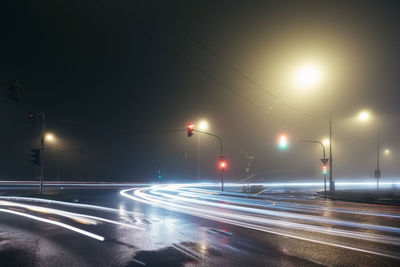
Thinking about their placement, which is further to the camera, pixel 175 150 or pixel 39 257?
pixel 175 150

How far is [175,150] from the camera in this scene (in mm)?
55344

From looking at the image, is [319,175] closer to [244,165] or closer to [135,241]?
[244,165]

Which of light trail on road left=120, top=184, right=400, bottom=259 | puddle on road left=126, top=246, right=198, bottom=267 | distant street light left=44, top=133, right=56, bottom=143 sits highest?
distant street light left=44, top=133, right=56, bottom=143

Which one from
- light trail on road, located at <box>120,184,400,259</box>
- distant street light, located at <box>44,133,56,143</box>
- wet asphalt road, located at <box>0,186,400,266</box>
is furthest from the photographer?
distant street light, located at <box>44,133,56,143</box>

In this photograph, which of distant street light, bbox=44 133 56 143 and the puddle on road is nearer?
the puddle on road

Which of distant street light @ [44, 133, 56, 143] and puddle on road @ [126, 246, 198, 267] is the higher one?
distant street light @ [44, 133, 56, 143]

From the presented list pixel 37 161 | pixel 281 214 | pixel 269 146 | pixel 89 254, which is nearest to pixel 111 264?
pixel 89 254

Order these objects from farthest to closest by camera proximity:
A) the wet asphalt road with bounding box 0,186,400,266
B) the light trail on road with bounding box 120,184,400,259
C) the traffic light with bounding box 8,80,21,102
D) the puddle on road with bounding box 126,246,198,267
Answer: the traffic light with bounding box 8,80,21,102, the light trail on road with bounding box 120,184,400,259, the wet asphalt road with bounding box 0,186,400,266, the puddle on road with bounding box 126,246,198,267

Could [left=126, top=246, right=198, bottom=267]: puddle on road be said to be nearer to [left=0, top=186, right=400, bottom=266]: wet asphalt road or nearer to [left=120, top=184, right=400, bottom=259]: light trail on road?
[left=0, top=186, right=400, bottom=266]: wet asphalt road

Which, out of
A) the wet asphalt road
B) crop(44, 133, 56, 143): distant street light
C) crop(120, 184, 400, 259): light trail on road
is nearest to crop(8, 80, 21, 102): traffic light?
the wet asphalt road

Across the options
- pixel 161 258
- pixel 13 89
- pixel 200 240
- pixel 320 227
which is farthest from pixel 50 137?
pixel 320 227

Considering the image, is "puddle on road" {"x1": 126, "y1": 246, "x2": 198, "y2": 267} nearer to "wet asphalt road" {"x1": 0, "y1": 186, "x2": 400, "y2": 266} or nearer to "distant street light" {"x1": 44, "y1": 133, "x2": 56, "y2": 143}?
"wet asphalt road" {"x1": 0, "y1": 186, "x2": 400, "y2": 266}

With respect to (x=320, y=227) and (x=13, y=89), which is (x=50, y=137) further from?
(x=320, y=227)

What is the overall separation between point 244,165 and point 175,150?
15863mm
